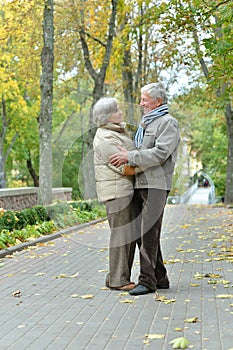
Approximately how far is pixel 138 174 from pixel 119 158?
0.30 meters

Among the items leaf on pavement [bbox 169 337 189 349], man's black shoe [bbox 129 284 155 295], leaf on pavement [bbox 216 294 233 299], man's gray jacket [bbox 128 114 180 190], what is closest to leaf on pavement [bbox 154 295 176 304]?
man's black shoe [bbox 129 284 155 295]

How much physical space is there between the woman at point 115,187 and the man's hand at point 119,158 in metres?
0.06

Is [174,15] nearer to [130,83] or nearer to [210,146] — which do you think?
[130,83]

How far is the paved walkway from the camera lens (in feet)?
18.7

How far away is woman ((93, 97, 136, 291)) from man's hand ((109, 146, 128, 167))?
6 centimetres

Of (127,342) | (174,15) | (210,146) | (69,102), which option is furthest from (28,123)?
(127,342)

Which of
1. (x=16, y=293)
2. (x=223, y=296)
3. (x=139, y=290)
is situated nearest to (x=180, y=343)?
(x=223, y=296)

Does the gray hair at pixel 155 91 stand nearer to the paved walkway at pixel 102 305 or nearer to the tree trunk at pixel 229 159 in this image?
the paved walkway at pixel 102 305

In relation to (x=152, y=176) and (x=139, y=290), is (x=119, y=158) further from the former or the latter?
(x=139, y=290)

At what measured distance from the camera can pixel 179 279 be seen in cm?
891

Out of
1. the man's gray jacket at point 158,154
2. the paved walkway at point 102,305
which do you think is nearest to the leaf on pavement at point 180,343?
the paved walkway at point 102,305

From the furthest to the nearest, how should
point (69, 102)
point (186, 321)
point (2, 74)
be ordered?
point (69, 102) → point (2, 74) → point (186, 321)

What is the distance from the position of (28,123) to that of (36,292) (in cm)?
3586

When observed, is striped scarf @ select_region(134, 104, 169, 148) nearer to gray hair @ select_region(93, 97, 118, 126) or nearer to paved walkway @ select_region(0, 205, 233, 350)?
gray hair @ select_region(93, 97, 118, 126)
